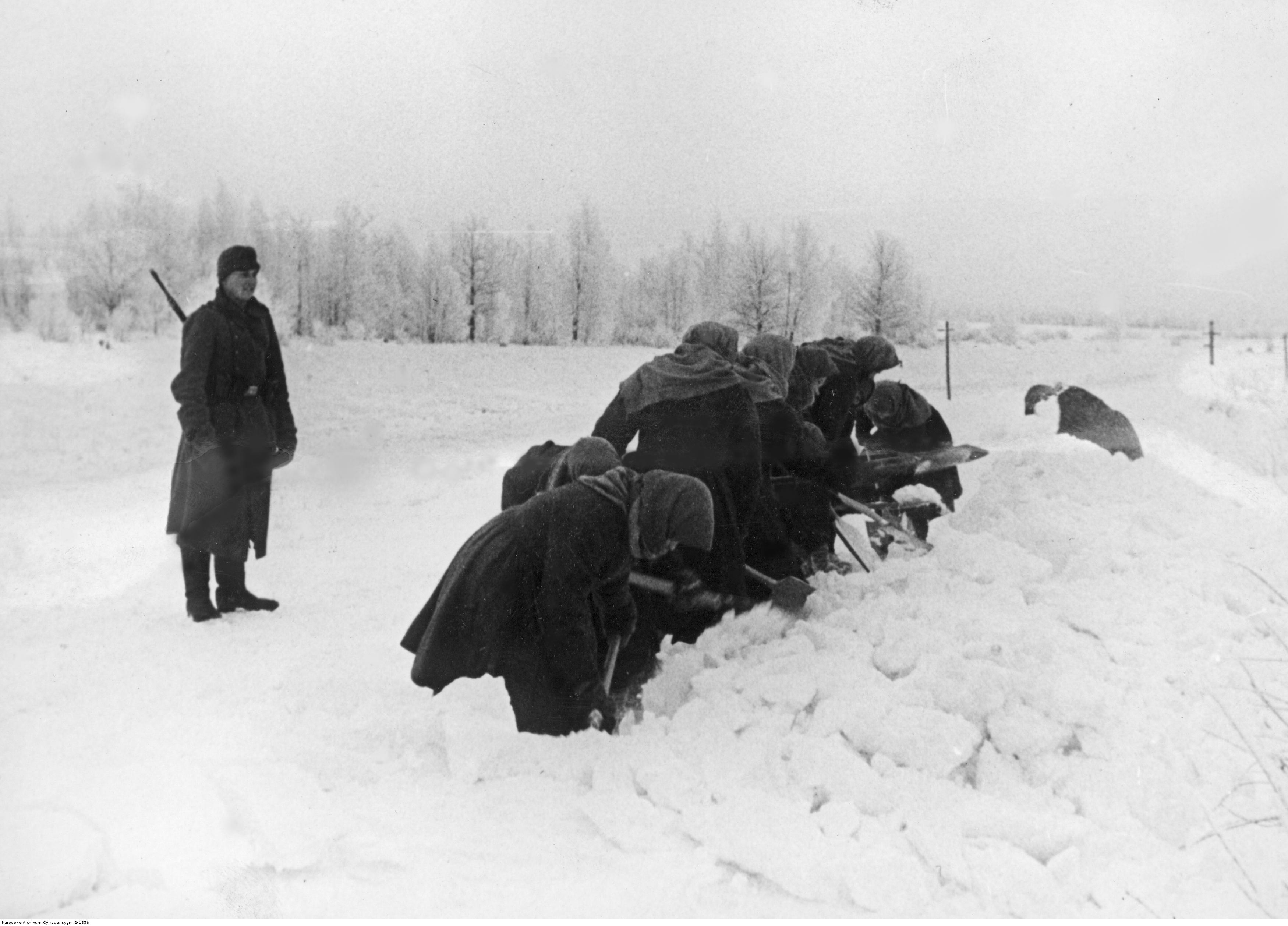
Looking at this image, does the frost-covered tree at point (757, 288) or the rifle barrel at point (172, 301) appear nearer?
the rifle barrel at point (172, 301)

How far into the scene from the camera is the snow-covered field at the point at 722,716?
230 centimetres

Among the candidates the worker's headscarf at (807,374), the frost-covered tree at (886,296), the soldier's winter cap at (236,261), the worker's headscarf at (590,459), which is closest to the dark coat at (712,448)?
the worker's headscarf at (590,459)

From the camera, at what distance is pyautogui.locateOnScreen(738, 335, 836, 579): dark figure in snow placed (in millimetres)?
4242

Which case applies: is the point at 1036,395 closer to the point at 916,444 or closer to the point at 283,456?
the point at 916,444

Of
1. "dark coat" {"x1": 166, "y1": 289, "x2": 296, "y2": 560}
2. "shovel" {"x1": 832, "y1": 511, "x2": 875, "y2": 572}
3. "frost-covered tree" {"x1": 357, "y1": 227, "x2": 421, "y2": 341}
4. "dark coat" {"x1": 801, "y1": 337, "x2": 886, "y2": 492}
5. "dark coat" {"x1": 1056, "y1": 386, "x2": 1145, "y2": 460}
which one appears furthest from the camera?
"dark coat" {"x1": 801, "y1": 337, "x2": 886, "y2": 492}

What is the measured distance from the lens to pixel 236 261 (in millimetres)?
4160

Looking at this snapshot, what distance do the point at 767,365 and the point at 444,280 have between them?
1695mm

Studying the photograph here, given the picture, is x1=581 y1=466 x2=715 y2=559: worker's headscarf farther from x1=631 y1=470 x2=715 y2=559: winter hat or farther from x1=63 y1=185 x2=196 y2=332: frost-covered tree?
x1=63 y1=185 x2=196 y2=332: frost-covered tree

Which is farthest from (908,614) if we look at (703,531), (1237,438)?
(1237,438)

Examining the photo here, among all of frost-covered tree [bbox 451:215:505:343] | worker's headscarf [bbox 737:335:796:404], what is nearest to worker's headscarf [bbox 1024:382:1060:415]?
worker's headscarf [bbox 737:335:796:404]

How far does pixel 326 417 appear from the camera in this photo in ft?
18.7

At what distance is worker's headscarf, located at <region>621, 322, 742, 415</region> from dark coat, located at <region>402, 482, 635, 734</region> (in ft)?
3.39

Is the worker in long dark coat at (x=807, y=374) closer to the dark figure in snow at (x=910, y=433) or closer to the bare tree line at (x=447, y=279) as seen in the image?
the bare tree line at (x=447, y=279)

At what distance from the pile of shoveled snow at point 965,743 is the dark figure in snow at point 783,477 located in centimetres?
33
